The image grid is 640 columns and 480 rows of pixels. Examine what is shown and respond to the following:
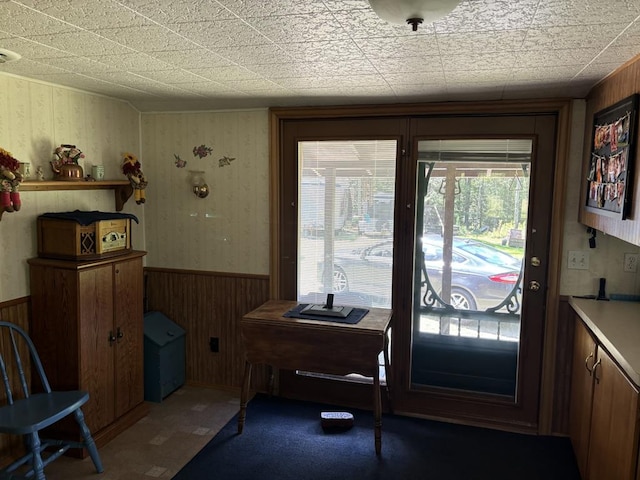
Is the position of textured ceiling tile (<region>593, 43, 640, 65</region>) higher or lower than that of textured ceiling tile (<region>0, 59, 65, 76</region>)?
lower

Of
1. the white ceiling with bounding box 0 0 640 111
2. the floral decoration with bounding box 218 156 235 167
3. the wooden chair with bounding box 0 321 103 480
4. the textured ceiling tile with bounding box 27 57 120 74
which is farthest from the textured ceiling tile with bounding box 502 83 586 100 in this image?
the wooden chair with bounding box 0 321 103 480

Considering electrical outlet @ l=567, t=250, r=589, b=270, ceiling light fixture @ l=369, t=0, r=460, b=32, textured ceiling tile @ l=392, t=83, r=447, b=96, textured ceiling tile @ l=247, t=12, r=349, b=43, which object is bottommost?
electrical outlet @ l=567, t=250, r=589, b=270

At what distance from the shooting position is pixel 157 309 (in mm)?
3760

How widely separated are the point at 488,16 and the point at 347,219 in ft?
6.17

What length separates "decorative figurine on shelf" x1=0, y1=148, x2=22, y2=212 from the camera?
7.82 feet

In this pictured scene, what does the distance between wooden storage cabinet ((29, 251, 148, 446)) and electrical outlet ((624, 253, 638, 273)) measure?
9.48ft

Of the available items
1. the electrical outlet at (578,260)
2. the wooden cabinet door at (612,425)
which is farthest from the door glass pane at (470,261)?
the wooden cabinet door at (612,425)

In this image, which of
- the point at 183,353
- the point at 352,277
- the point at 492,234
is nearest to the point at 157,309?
the point at 183,353

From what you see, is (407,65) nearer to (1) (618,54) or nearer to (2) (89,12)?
(1) (618,54)

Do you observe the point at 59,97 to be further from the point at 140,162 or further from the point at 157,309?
the point at 157,309

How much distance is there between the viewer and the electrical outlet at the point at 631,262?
Answer: 2840mm

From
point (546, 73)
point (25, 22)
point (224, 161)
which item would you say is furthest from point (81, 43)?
point (546, 73)

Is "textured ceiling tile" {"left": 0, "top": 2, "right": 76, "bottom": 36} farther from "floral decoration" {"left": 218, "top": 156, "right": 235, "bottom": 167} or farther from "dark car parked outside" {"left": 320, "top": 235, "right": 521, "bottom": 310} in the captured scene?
"dark car parked outside" {"left": 320, "top": 235, "right": 521, "bottom": 310}

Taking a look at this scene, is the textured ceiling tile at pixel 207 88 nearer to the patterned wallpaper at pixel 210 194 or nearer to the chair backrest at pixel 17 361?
the patterned wallpaper at pixel 210 194
